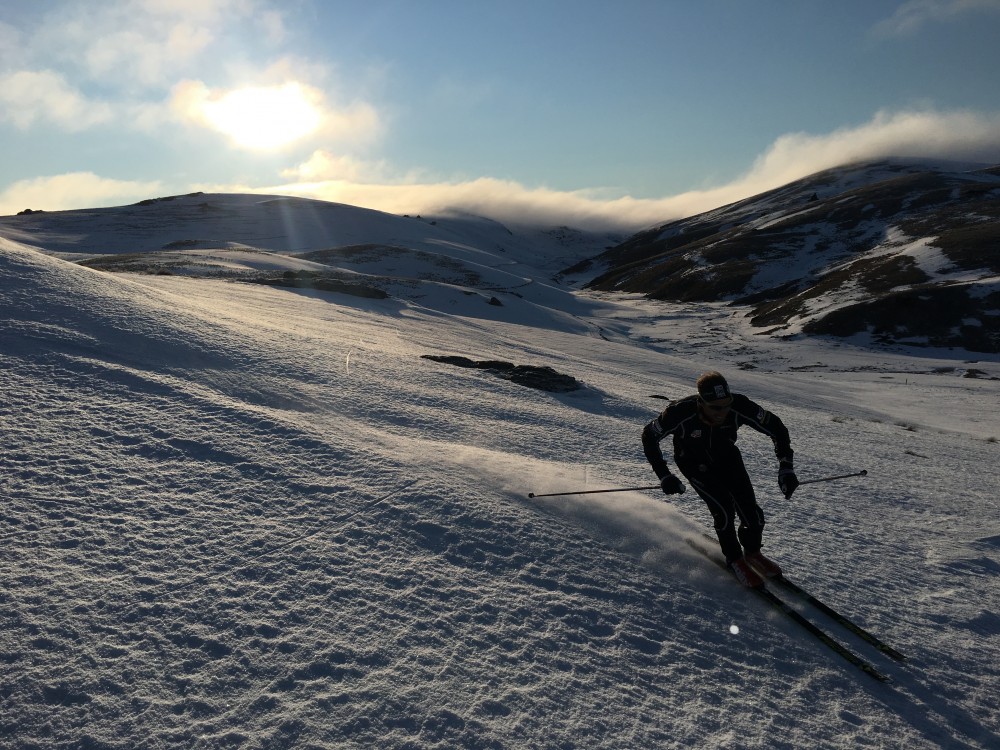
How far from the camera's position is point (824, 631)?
566cm

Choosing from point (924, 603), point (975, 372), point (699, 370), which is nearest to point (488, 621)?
point (924, 603)

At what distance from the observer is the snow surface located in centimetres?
396

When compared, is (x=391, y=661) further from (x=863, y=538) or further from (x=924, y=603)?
(x=863, y=538)

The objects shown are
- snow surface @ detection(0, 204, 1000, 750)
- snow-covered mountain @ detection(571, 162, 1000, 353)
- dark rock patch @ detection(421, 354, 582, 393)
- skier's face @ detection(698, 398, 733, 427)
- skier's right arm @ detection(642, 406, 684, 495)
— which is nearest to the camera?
snow surface @ detection(0, 204, 1000, 750)

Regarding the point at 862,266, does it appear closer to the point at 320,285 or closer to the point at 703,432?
the point at 320,285

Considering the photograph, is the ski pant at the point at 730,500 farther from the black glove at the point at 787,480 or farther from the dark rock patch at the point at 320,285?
the dark rock patch at the point at 320,285

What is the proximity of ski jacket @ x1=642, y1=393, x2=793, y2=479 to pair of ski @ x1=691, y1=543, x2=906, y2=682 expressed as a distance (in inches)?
57.2

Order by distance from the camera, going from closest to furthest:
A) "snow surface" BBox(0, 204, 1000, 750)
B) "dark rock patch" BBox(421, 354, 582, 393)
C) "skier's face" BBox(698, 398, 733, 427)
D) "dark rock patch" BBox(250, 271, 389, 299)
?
"snow surface" BBox(0, 204, 1000, 750) < "skier's face" BBox(698, 398, 733, 427) < "dark rock patch" BBox(421, 354, 582, 393) < "dark rock patch" BBox(250, 271, 389, 299)

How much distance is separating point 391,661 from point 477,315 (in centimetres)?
3919

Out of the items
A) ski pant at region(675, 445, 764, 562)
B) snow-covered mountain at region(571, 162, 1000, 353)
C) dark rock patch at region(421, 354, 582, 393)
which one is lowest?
ski pant at region(675, 445, 764, 562)

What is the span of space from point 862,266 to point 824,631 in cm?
8281

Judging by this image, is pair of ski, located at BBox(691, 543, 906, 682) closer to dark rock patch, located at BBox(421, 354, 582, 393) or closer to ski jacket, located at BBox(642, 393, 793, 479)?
ski jacket, located at BBox(642, 393, 793, 479)

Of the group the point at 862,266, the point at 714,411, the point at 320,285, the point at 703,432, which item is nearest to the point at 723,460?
the point at 703,432

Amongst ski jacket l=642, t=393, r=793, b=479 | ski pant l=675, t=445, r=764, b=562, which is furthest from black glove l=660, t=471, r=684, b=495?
ski pant l=675, t=445, r=764, b=562
